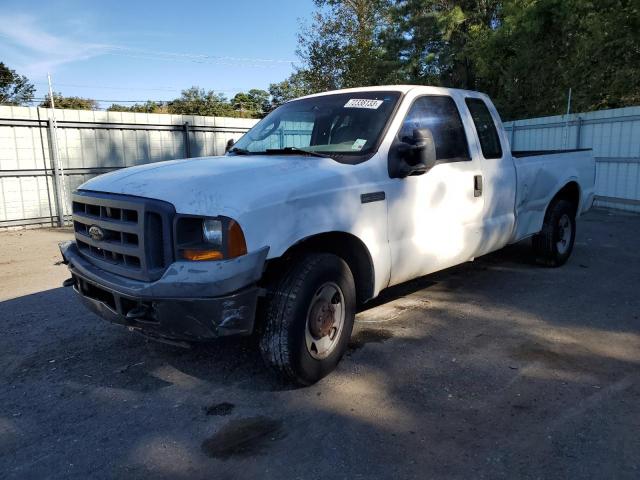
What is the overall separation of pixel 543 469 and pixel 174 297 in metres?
2.10

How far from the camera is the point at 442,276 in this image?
6.21 m

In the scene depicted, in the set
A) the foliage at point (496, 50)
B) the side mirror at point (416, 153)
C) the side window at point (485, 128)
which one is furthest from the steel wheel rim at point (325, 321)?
the foliage at point (496, 50)

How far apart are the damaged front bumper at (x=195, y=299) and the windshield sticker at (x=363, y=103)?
5.92ft

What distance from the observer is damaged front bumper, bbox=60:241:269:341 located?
9.38 ft

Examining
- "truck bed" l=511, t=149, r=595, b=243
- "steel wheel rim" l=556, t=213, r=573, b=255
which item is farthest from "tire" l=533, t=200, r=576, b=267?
"truck bed" l=511, t=149, r=595, b=243

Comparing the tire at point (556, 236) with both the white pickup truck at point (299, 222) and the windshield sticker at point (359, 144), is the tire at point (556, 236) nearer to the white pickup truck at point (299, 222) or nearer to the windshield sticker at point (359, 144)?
the white pickup truck at point (299, 222)

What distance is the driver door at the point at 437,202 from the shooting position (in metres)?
3.97

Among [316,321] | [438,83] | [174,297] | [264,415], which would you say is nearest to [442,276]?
[316,321]

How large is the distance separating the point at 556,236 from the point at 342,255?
149 inches

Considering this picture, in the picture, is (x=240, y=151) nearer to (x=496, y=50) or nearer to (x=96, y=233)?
(x=96, y=233)

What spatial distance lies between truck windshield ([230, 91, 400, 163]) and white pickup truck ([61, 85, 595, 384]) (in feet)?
0.05

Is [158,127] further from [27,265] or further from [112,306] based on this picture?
[112,306]

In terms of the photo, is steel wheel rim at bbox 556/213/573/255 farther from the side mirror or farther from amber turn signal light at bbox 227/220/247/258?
amber turn signal light at bbox 227/220/247/258

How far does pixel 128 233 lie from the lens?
312cm
